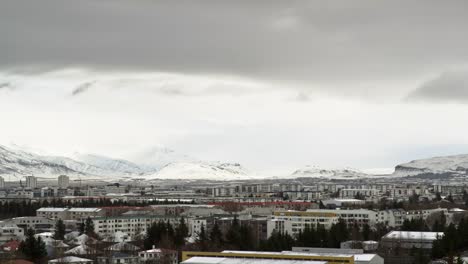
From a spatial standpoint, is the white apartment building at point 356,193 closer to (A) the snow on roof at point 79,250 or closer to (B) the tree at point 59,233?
(B) the tree at point 59,233

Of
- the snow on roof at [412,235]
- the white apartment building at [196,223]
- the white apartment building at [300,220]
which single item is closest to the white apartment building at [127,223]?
the white apartment building at [196,223]

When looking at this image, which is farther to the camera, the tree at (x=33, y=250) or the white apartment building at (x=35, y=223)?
the white apartment building at (x=35, y=223)

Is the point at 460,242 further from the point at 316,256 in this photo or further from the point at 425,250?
the point at 316,256

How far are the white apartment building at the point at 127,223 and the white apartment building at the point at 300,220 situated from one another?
21.1ft

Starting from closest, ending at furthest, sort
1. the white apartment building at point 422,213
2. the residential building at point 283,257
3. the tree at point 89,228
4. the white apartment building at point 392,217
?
the residential building at point 283,257, the tree at point 89,228, the white apartment building at point 392,217, the white apartment building at point 422,213

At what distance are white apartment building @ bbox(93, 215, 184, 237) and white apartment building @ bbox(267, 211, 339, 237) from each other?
6432 millimetres

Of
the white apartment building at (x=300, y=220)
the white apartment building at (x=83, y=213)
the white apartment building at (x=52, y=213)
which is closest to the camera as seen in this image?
the white apartment building at (x=300, y=220)

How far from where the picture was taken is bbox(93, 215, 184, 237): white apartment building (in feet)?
191

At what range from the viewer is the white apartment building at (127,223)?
58.1 m

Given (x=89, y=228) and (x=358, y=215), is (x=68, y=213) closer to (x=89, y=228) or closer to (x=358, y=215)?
(x=89, y=228)

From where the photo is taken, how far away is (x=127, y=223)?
59812mm

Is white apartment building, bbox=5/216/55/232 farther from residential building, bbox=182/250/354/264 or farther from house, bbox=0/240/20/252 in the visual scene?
residential building, bbox=182/250/354/264

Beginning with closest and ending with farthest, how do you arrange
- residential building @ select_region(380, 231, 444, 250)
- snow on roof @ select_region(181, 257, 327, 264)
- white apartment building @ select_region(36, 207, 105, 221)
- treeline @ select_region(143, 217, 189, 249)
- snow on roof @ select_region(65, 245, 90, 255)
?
snow on roof @ select_region(181, 257, 327, 264) < snow on roof @ select_region(65, 245, 90, 255) < residential building @ select_region(380, 231, 444, 250) < treeline @ select_region(143, 217, 189, 249) < white apartment building @ select_region(36, 207, 105, 221)

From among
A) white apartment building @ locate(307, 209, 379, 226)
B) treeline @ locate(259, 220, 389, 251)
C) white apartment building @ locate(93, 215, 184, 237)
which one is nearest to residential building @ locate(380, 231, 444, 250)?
treeline @ locate(259, 220, 389, 251)
